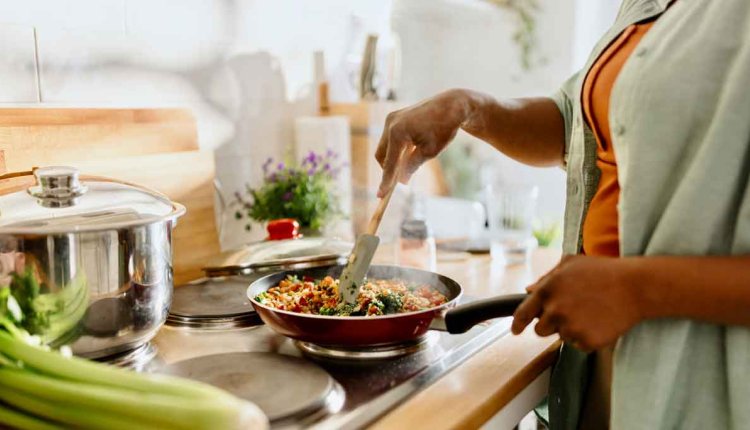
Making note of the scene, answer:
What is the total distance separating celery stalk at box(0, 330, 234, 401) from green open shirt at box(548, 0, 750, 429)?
0.45 meters

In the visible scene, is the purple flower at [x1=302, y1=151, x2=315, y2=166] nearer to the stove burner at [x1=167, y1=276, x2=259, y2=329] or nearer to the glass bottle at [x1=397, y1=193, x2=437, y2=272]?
the glass bottle at [x1=397, y1=193, x2=437, y2=272]

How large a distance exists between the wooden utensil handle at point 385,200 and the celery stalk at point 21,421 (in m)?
0.51

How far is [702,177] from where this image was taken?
0.66 m

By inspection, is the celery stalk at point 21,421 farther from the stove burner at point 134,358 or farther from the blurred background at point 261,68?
the blurred background at point 261,68

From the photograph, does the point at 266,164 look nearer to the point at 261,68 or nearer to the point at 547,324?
the point at 261,68

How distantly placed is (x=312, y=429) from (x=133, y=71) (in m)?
0.87

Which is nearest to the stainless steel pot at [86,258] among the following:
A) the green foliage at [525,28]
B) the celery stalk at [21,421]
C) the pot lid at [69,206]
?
the pot lid at [69,206]

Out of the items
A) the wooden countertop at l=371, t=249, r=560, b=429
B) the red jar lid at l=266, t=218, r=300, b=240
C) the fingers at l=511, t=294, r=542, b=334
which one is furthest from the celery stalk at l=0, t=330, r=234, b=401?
the red jar lid at l=266, t=218, r=300, b=240

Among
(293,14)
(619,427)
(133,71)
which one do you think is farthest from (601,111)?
(293,14)

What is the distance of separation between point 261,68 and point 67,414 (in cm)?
114

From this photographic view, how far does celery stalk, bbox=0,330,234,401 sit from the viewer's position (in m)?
0.58

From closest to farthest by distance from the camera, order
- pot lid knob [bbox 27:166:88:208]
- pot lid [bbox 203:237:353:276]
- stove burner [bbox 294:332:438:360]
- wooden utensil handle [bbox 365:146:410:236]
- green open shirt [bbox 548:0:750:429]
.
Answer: green open shirt [bbox 548:0:750:429] < pot lid knob [bbox 27:166:88:208] < stove burner [bbox 294:332:438:360] < wooden utensil handle [bbox 365:146:410:236] < pot lid [bbox 203:237:353:276]

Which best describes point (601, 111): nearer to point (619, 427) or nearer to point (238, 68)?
point (619, 427)

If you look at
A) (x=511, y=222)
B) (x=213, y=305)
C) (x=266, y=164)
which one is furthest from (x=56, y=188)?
(x=511, y=222)
